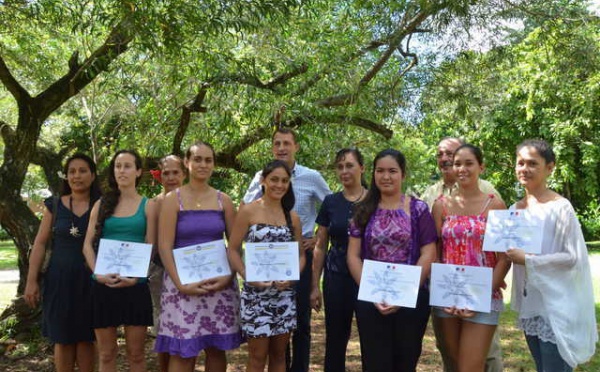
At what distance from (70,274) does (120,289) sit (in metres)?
0.50

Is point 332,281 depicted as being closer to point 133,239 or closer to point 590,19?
point 133,239

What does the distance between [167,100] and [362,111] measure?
2408 millimetres

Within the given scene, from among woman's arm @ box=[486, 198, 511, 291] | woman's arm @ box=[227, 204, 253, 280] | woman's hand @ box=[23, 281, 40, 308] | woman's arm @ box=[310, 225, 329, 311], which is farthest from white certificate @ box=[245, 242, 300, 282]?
woman's hand @ box=[23, 281, 40, 308]

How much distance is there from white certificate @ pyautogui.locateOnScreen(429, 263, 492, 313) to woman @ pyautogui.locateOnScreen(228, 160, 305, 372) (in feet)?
3.15

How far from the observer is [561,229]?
336cm

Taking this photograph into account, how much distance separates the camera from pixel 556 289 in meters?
3.29

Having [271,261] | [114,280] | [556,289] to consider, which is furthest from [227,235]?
[556,289]

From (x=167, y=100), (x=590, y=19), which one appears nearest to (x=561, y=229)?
(x=590, y=19)

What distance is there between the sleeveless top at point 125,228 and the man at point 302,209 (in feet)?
2.71

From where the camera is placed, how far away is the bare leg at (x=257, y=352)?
369 cm

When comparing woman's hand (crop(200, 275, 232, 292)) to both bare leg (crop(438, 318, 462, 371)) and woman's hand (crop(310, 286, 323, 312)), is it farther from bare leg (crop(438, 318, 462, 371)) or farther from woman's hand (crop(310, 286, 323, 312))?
bare leg (crop(438, 318, 462, 371))

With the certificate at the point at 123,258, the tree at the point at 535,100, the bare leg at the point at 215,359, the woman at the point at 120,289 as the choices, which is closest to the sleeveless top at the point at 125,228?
the woman at the point at 120,289

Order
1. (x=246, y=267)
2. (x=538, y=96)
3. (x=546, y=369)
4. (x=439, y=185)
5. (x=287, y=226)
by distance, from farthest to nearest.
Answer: (x=538, y=96)
(x=439, y=185)
(x=287, y=226)
(x=246, y=267)
(x=546, y=369)

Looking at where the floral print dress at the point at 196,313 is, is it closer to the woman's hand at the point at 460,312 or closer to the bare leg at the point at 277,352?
the bare leg at the point at 277,352
